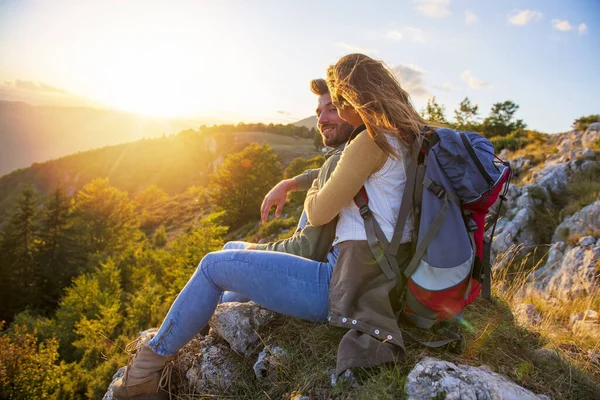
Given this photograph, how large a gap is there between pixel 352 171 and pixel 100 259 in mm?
24729

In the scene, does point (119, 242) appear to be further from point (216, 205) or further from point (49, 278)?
point (216, 205)

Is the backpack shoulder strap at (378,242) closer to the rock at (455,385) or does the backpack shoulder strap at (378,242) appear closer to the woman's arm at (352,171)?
the woman's arm at (352,171)

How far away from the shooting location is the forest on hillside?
9.07m

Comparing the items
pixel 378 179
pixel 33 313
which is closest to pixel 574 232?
pixel 378 179

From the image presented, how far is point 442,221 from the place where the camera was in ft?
5.88

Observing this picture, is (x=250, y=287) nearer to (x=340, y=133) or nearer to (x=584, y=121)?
(x=340, y=133)

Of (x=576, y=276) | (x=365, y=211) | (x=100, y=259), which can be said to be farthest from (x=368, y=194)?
(x=100, y=259)

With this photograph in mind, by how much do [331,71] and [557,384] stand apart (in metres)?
2.37

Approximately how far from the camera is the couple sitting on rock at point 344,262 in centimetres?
181

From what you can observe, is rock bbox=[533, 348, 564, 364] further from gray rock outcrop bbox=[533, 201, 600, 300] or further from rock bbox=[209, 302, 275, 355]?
gray rock outcrop bbox=[533, 201, 600, 300]

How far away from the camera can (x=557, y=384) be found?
2008 millimetres

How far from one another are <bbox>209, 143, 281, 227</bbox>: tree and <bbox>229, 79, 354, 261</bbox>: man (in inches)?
907

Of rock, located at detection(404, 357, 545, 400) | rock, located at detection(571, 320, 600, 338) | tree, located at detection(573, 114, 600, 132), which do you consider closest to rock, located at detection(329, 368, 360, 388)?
rock, located at detection(404, 357, 545, 400)

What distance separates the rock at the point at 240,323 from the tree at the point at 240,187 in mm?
23318
